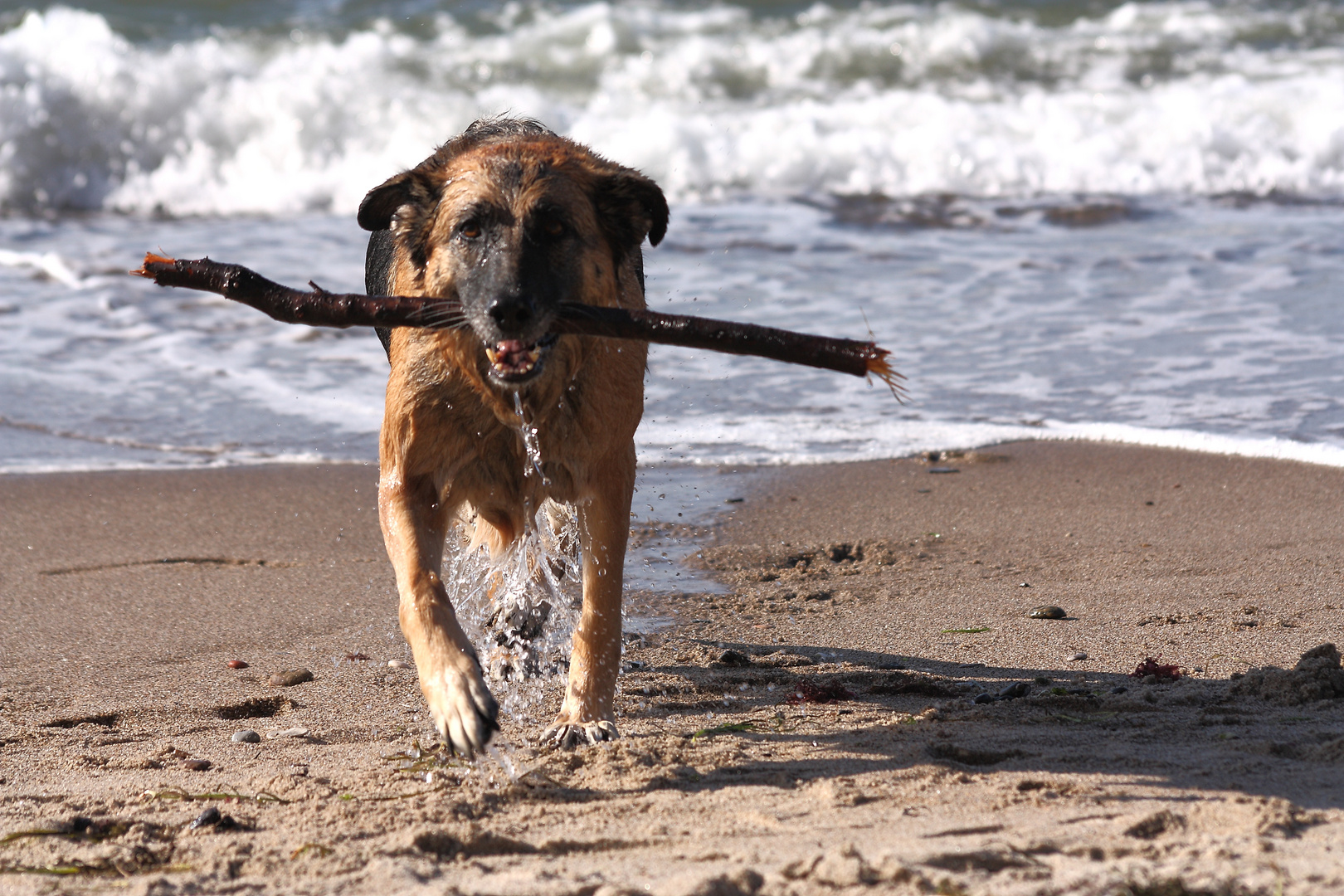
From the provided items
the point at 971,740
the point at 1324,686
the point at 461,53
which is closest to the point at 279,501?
the point at 971,740

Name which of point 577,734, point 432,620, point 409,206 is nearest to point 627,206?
point 409,206

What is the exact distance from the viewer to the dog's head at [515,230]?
3.72m

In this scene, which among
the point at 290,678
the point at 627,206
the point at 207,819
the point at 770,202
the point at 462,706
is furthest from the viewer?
the point at 770,202

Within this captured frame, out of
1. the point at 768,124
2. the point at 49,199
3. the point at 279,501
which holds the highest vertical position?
the point at 768,124

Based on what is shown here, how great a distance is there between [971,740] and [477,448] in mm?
1735

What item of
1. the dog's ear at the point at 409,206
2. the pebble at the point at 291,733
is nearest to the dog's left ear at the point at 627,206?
the dog's ear at the point at 409,206

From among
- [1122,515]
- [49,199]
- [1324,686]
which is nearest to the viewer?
[1324,686]

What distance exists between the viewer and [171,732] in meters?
3.98

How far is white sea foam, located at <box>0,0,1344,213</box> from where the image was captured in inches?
574

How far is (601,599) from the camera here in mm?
4281

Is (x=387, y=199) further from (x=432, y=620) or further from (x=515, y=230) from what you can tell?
(x=432, y=620)

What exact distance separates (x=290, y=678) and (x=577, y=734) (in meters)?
1.20

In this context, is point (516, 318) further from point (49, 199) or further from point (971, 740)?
point (49, 199)

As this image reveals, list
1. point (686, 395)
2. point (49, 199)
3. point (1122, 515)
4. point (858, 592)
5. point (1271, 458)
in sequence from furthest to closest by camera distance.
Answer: point (49, 199), point (686, 395), point (1271, 458), point (1122, 515), point (858, 592)
